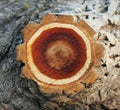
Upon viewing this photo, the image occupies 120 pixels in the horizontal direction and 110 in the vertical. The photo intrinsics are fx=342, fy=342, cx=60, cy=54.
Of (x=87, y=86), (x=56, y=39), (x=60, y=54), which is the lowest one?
(x=87, y=86)

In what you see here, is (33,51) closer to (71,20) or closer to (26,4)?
(71,20)

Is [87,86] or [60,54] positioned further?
[87,86]

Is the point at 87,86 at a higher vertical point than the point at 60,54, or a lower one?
lower

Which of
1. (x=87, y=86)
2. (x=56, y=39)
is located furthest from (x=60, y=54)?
(x=87, y=86)

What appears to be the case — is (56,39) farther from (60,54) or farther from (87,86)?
(87,86)

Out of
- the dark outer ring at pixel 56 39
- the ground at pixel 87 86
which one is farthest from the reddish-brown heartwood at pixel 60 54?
the ground at pixel 87 86

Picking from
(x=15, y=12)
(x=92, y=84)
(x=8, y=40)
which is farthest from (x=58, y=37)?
(x=15, y=12)

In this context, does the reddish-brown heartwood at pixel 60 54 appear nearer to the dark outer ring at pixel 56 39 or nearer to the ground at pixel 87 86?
the dark outer ring at pixel 56 39
